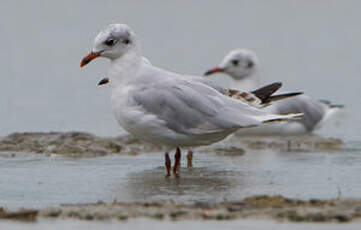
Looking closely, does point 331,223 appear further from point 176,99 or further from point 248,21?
point 248,21

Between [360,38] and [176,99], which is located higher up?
[360,38]

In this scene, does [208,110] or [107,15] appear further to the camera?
[107,15]

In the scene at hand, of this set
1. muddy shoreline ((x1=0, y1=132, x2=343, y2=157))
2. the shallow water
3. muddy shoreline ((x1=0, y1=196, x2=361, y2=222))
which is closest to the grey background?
muddy shoreline ((x1=0, y1=132, x2=343, y2=157))

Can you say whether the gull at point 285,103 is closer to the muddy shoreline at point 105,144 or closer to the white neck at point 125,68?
the muddy shoreline at point 105,144

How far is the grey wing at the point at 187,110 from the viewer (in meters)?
7.20

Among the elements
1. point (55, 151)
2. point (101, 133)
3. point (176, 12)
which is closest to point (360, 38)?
point (176, 12)

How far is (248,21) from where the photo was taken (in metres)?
18.1

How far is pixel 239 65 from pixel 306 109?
1.17 metres

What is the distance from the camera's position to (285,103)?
11273mm

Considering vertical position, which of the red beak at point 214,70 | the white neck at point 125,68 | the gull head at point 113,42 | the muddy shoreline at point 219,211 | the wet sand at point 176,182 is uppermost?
the red beak at point 214,70

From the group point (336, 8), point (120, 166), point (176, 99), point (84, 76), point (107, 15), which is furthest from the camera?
point (336, 8)

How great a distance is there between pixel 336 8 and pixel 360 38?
2961 millimetres

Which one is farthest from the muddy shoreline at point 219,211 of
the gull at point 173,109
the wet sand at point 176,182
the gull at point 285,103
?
the gull at point 285,103

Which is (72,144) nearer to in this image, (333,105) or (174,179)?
(174,179)
